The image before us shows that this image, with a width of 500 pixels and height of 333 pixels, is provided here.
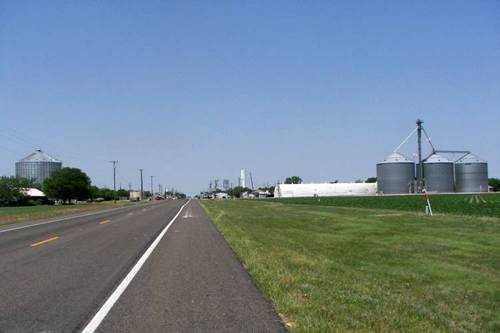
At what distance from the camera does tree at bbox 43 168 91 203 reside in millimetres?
132875

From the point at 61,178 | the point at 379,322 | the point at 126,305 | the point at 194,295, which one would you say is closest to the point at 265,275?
the point at 194,295

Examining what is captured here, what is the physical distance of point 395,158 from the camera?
461 feet

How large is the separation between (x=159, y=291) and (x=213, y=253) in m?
5.80

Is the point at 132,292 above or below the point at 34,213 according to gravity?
below

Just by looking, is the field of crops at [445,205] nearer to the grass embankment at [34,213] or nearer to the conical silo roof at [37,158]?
the grass embankment at [34,213]

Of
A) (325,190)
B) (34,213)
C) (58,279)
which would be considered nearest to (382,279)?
(58,279)

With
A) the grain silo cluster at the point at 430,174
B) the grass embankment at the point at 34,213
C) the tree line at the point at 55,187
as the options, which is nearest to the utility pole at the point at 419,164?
the grain silo cluster at the point at 430,174

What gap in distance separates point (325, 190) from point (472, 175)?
43509 mm

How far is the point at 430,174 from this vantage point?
13738cm

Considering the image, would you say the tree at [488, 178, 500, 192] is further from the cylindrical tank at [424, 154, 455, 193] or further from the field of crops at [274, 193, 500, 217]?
the field of crops at [274, 193, 500, 217]

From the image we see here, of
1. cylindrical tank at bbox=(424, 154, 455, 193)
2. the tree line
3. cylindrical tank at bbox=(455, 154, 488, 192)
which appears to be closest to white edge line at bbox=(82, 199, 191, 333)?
the tree line

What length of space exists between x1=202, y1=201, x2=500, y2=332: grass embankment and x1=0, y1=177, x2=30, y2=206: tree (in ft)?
380

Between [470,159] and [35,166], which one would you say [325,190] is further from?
[35,166]

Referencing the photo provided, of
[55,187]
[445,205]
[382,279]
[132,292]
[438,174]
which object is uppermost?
[438,174]
